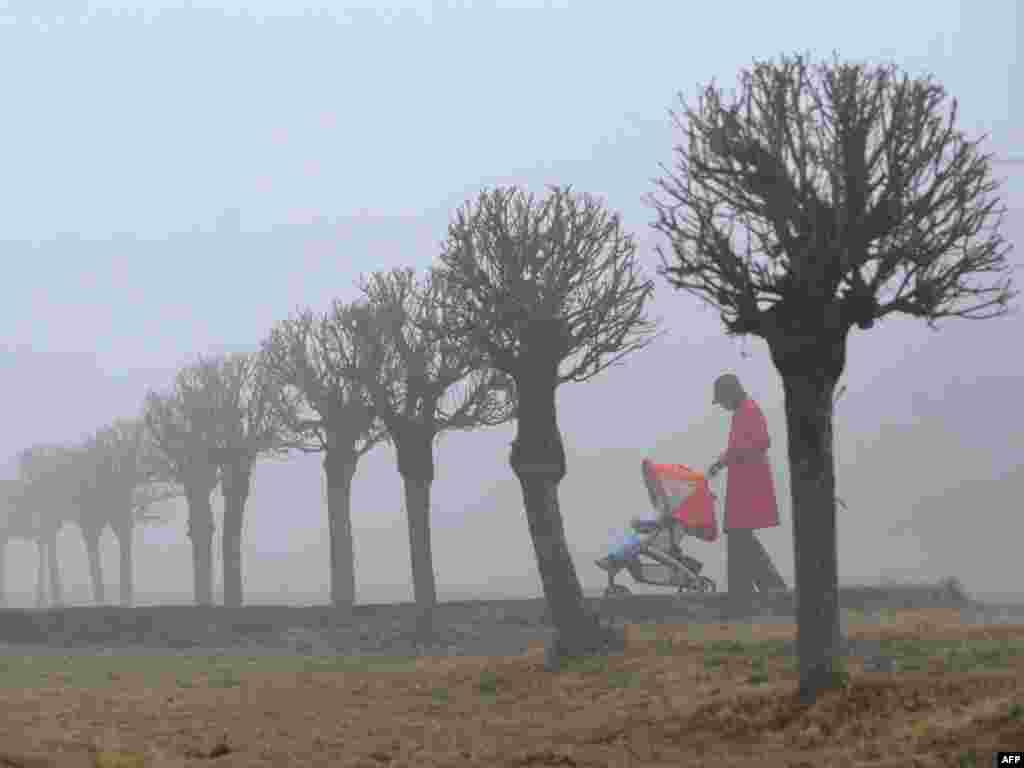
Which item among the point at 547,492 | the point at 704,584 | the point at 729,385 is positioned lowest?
the point at 704,584

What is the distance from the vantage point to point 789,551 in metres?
81.0

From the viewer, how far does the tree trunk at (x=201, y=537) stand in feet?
174

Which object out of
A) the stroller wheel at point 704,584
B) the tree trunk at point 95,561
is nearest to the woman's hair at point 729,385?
the stroller wheel at point 704,584

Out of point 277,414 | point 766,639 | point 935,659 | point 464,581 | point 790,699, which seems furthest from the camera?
point 464,581

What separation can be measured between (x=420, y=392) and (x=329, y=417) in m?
8.01

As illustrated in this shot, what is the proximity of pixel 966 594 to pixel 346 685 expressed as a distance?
18.9 metres

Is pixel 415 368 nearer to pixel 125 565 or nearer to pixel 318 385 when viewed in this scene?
pixel 318 385

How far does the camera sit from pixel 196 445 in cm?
5166

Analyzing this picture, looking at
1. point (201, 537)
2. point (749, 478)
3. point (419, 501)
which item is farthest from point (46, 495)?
point (749, 478)

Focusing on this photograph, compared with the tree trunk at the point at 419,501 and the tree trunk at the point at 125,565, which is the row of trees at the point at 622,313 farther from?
the tree trunk at the point at 125,565

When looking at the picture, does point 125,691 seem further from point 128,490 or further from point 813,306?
point 128,490

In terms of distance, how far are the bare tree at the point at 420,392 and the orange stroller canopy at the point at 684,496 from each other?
4.21 m

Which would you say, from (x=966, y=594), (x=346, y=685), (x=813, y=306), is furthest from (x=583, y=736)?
(x=966, y=594)

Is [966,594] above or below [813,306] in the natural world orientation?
below
